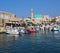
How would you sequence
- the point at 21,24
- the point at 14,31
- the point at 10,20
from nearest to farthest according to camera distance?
1. the point at 14,31
2. the point at 21,24
3. the point at 10,20

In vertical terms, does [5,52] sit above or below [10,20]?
below

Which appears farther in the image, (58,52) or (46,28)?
(46,28)

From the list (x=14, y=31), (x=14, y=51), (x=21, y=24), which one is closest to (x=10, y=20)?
(x=21, y=24)

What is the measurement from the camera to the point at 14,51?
34500 millimetres

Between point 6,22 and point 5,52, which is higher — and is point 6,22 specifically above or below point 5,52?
above

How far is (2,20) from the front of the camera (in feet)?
448

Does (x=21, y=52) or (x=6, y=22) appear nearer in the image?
(x=21, y=52)

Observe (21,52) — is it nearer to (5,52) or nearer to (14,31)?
(5,52)

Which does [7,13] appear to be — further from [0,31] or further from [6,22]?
[0,31]

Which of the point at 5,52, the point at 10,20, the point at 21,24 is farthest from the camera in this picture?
A: the point at 10,20

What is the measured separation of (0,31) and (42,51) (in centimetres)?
5928

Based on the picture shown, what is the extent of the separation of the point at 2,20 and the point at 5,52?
4095 inches

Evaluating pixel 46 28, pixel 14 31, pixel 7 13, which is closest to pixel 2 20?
pixel 7 13

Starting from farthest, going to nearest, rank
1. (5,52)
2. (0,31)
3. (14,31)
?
(0,31) → (14,31) → (5,52)
